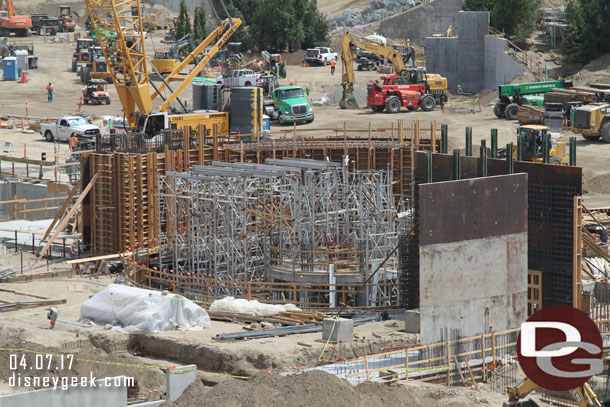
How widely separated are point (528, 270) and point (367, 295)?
4.95 metres

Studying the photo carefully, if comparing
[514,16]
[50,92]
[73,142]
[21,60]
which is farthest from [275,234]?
[21,60]

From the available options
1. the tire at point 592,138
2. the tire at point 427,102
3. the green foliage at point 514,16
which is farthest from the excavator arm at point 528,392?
the green foliage at point 514,16

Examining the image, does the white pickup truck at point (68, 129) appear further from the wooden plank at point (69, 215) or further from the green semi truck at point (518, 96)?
the green semi truck at point (518, 96)

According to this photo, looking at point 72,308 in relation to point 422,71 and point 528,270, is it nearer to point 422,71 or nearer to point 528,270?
point 528,270

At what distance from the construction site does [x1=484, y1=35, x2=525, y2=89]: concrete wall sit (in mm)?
13002

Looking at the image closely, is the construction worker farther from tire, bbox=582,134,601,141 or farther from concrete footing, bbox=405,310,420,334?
concrete footing, bbox=405,310,420,334

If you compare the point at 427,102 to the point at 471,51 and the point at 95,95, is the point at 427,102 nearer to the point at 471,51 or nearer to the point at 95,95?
the point at 471,51

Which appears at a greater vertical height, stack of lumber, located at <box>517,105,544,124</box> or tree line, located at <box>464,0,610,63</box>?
tree line, located at <box>464,0,610,63</box>

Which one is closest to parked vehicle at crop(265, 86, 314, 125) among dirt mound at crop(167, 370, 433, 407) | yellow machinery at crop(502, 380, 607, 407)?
dirt mound at crop(167, 370, 433, 407)

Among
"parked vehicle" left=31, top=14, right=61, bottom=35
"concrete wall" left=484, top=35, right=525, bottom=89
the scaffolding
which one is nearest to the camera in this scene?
the scaffolding

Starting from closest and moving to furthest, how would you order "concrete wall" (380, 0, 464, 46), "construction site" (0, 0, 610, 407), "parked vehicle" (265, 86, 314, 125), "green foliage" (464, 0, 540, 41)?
"construction site" (0, 0, 610, 407) < "parked vehicle" (265, 86, 314, 125) < "green foliage" (464, 0, 540, 41) < "concrete wall" (380, 0, 464, 46)

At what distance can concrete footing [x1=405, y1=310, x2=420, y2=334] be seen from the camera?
27.4m

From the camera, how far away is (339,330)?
86.7 ft

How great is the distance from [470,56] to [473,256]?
48.9 m
